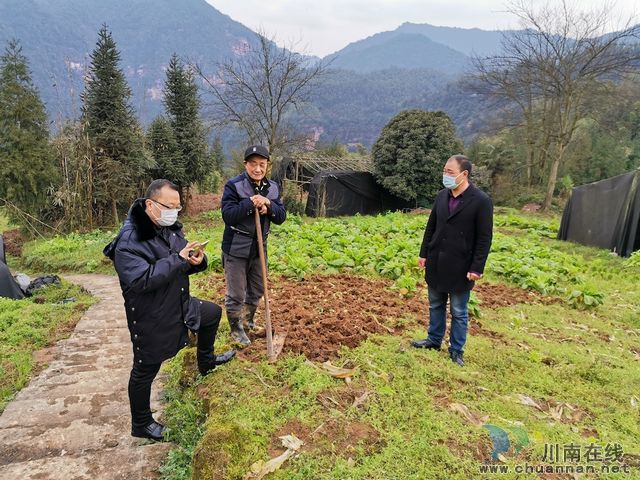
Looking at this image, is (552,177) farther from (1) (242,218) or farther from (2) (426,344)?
(1) (242,218)

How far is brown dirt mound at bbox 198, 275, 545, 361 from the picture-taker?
4137 mm

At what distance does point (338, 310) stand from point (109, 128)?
534 inches

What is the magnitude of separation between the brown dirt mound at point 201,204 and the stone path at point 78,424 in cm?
1521

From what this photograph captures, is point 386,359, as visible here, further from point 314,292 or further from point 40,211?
point 40,211

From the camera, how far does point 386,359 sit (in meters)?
3.88

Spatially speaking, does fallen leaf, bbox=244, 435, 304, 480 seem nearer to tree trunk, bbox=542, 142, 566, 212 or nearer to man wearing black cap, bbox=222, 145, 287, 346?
man wearing black cap, bbox=222, 145, 287, 346

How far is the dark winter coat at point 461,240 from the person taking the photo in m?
3.68

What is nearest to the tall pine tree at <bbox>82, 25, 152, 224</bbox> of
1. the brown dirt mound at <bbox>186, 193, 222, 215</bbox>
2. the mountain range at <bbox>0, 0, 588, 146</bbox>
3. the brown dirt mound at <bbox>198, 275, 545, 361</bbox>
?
the mountain range at <bbox>0, 0, 588, 146</bbox>

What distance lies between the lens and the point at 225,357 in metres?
3.64

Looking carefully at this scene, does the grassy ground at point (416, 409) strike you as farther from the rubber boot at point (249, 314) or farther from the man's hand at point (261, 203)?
the man's hand at point (261, 203)

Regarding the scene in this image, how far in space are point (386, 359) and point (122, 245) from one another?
2519 mm

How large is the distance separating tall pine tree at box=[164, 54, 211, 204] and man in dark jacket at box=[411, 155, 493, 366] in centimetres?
1628

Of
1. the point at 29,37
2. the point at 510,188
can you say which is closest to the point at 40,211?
the point at 510,188

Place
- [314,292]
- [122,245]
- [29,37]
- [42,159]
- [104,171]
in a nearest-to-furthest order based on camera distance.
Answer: [122,245], [314,292], [42,159], [104,171], [29,37]
